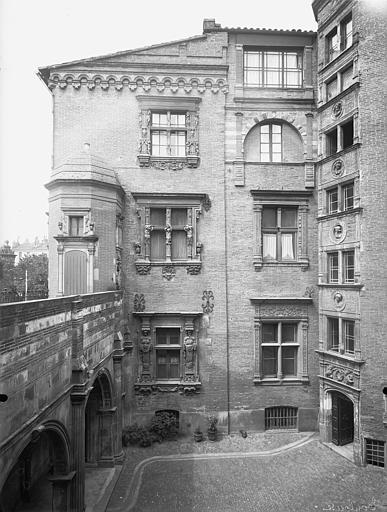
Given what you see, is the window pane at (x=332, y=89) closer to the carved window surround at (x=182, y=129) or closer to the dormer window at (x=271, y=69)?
the dormer window at (x=271, y=69)

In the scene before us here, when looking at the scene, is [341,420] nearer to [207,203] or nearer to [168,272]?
[168,272]

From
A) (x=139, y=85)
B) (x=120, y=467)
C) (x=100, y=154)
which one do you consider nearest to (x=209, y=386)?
(x=120, y=467)

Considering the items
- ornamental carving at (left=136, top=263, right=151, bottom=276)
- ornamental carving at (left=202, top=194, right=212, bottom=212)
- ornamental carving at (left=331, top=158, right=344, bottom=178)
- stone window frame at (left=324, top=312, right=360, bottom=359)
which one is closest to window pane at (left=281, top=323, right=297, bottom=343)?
stone window frame at (left=324, top=312, right=360, bottom=359)

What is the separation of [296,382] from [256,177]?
9.38m

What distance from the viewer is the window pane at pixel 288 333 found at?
16578mm

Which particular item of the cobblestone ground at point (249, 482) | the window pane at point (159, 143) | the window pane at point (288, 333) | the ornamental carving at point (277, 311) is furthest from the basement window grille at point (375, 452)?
the window pane at point (159, 143)

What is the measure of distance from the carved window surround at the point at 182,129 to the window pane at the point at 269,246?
4.58m

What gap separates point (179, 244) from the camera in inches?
649

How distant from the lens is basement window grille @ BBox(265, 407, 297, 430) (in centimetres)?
1630

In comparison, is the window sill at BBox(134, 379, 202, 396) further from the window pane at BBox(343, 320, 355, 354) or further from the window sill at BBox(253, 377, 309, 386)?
the window pane at BBox(343, 320, 355, 354)

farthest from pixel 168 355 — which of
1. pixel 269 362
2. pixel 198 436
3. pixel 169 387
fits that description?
pixel 269 362

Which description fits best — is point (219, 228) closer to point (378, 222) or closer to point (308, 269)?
point (308, 269)

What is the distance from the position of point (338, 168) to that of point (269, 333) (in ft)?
25.3

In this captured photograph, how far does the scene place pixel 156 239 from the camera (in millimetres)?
16453
